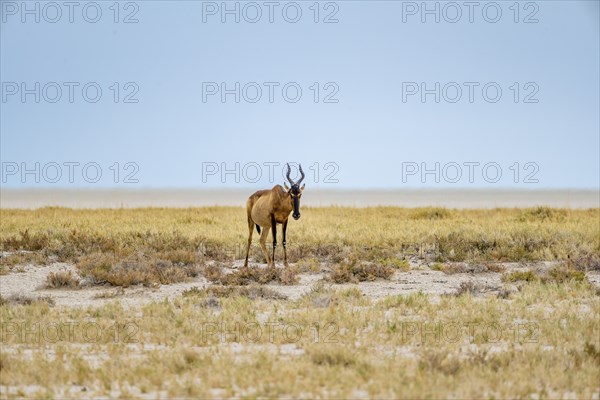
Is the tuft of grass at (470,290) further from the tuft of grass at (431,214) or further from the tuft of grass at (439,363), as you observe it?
the tuft of grass at (431,214)

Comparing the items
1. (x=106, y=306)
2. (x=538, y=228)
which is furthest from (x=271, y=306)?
(x=538, y=228)

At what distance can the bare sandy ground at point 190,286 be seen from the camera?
1535 centimetres

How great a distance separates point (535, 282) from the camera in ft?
54.9

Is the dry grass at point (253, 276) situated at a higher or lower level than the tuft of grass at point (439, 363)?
higher

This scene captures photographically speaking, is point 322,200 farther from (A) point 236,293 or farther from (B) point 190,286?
(A) point 236,293

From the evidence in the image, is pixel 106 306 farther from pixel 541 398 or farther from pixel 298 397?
pixel 541 398

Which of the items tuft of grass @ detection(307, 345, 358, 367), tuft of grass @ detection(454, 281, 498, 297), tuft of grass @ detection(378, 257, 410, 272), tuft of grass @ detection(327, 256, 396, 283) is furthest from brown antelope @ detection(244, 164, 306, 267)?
tuft of grass @ detection(307, 345, 358, 367)

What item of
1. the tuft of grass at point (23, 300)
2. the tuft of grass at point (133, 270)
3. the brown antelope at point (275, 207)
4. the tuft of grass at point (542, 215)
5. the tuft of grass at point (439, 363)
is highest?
the brown antelope at point (275, 207)

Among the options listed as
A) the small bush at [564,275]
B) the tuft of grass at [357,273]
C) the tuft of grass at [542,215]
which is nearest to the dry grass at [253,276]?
the tuft of grass at [357,273]

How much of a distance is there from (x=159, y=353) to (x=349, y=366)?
2.38 metres

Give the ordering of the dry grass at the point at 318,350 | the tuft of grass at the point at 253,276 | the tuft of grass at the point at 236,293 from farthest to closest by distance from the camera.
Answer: the tuft of grass at the point at 253,276 < the tuft of grass at the point at 236,293 < the dry grass at the point at 318,350

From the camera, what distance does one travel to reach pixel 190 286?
17.1 m

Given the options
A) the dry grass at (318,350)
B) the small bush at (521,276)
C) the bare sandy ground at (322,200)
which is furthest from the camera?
the bare sandy ground at (322,200)

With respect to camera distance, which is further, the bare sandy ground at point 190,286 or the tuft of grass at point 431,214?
the tuft of grass at point 431,214
